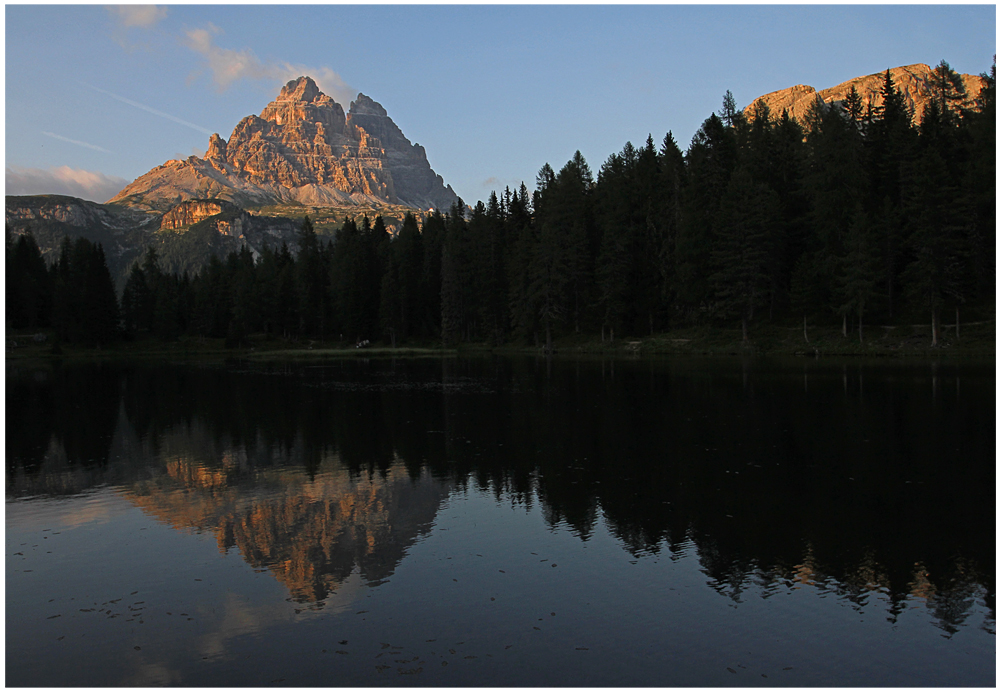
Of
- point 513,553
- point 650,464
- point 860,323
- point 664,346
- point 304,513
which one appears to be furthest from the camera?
point 664,346

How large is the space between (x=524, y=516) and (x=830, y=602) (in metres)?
6.48

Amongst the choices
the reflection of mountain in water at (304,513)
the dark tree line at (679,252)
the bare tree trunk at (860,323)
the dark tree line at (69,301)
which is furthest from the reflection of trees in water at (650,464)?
the dark tree line at (69,301)

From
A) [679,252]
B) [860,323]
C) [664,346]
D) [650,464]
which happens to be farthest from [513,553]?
[679,252]

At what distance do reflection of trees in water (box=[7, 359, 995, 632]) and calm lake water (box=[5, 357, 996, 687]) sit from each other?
0.34 feet

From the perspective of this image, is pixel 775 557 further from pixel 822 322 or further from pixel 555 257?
pixel 555 257

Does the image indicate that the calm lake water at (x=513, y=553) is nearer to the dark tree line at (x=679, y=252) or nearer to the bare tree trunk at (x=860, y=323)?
the bare tree trunk at (x=860, y=323)

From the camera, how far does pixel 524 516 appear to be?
48.7 feet

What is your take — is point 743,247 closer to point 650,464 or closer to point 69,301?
point 650,464

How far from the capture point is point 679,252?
8331 centimetres

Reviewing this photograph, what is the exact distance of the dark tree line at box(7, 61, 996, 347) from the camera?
67.5 meters

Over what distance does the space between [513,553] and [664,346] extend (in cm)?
7012

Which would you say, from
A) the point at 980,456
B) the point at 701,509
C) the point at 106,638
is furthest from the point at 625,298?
the point at 106,638

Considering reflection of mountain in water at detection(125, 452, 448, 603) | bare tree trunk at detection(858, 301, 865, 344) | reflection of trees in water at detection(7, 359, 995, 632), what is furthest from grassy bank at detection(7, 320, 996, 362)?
reflection of mountain in water at detection(125, 452, 448, 603)

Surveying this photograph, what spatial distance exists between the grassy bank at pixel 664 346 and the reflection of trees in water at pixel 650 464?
25443 millimetres
